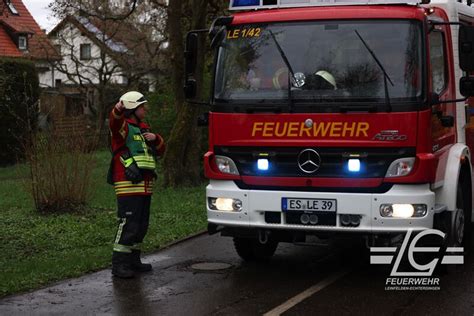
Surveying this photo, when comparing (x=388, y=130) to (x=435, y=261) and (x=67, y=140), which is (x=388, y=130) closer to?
(x=435, y=261)

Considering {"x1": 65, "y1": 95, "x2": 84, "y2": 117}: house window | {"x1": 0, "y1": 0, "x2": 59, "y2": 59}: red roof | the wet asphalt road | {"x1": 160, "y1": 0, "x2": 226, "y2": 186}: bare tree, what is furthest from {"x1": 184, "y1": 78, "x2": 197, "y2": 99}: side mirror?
{"x1": 0, "y1": 0, "x2": 59, "y2": 59}: red roof

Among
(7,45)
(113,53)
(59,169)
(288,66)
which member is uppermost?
(7,45)

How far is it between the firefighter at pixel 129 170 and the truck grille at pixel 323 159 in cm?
81

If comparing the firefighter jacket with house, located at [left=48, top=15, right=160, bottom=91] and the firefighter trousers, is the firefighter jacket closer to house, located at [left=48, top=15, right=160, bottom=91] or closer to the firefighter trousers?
the firefighter trousers

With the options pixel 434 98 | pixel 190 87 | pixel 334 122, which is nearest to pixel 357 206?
pixel 334 122

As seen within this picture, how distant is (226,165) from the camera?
304 inches

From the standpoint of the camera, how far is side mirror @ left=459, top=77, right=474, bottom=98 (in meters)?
7.53

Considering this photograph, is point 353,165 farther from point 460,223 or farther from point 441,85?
point 460,223

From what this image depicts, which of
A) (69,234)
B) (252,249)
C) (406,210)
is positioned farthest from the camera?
(69,234)

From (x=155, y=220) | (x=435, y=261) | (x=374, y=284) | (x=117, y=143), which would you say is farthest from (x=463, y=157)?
(x=155, y=220)

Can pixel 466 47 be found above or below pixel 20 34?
below

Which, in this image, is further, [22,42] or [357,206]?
[22,42]

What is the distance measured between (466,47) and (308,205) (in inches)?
83.8

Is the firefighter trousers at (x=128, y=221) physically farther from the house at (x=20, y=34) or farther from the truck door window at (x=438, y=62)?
the house at (x=20, y=34)
